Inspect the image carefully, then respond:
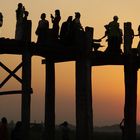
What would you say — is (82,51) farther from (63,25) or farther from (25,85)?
(25,85)

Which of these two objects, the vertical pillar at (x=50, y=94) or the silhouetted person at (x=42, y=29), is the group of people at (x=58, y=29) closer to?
the silhouetted person at (x=42, y=29)

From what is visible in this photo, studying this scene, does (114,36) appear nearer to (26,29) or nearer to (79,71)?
(79,71)

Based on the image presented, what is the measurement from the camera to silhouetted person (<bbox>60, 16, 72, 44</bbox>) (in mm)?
19578

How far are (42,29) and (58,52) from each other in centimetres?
86

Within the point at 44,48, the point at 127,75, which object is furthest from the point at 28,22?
the point at 127,75

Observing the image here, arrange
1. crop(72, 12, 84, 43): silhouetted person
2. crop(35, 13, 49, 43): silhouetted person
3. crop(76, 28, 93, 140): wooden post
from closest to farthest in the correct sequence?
crop(76, 28, 93, 140): wooden post < crop(35, 13, 49, 43): silhouetted person < crop(72, 12, 84, 43): silhouetted person

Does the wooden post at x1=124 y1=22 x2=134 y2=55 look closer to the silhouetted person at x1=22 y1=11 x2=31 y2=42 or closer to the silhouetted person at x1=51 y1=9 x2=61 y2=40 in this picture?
the silhouetted person at x1=51 y1=9 x2=61 y2=40

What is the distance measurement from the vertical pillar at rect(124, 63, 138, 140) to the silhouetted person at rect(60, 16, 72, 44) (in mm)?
3153

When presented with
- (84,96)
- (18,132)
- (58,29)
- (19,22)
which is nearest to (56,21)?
(58,29)

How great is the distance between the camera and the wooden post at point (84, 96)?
19.4 metres

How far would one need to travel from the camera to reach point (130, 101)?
2216 cm

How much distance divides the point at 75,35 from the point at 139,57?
2838 mm

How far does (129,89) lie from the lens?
72.5ft

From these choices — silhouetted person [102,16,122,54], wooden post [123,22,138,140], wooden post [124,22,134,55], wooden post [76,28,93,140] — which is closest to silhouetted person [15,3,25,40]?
wooden post [76,28,93,140]
